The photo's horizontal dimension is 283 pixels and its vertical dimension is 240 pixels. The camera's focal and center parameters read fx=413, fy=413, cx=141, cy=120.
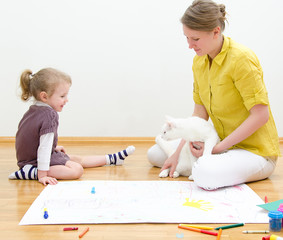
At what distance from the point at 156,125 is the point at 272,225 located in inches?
61.0

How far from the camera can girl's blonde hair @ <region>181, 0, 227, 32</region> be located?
4.72ft

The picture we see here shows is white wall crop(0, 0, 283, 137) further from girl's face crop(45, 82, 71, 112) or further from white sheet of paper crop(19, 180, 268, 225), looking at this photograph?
white sheet of paper crop(19, 180, 268, 225)

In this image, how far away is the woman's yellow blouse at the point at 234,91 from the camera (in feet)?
4.88

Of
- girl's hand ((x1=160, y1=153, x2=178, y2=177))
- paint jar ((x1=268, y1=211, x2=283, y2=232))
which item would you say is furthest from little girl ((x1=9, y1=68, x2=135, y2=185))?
paint jar ((x1=268, y1=211, x2=283, y2=232))

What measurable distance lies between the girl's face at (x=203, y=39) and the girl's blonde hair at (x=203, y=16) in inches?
0.7

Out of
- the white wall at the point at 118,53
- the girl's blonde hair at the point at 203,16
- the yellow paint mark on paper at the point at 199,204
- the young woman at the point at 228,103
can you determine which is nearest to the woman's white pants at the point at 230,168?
the young woman at the point at 228,103

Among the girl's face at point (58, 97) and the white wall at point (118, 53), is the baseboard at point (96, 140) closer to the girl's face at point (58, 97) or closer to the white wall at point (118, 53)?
Answer: the white wall at point (118, 53)

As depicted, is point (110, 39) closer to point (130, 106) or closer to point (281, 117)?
point (130, 106)

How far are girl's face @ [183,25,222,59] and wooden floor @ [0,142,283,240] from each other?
0.53m

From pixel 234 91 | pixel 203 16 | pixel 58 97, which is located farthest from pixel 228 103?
pixel 58 97

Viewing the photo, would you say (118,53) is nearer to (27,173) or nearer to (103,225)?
(27,173)

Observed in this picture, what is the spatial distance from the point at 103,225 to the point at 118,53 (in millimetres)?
1568

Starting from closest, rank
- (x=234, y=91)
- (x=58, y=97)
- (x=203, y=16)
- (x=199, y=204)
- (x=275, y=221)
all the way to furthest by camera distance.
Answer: (x=275, y=221) < (x=199, y=204) < (x=203, y=16) < (x=234, y=91) < (x=58, y=97)

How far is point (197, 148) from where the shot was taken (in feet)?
5.36
